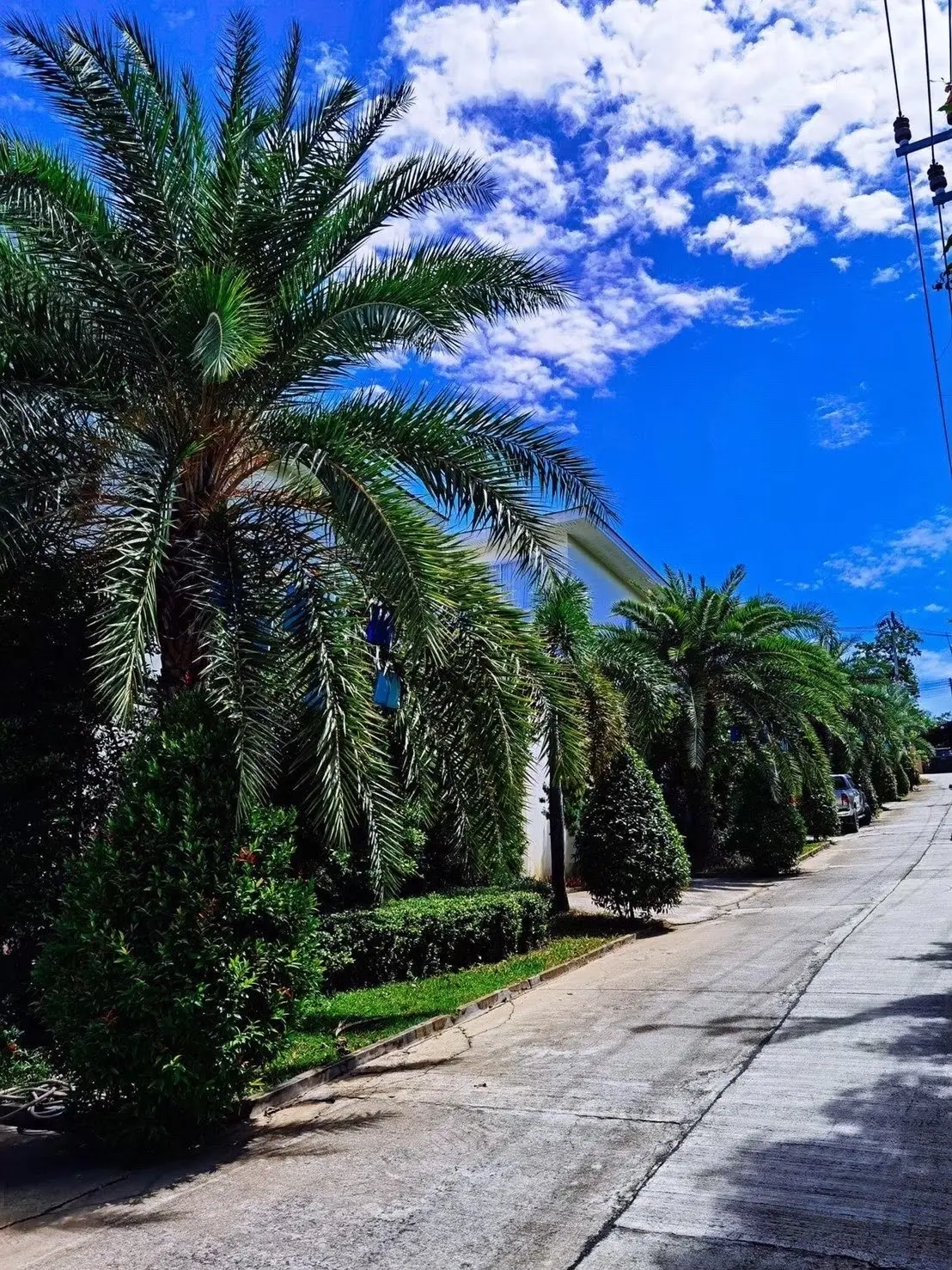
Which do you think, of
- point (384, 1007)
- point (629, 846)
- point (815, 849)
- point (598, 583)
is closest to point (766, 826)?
point (815, 849)

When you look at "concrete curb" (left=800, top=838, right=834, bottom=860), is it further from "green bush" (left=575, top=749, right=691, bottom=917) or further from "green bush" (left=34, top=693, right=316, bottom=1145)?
"green bush" (left=34, top=693, right=316, bottom=1145)

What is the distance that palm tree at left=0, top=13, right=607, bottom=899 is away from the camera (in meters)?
6.15

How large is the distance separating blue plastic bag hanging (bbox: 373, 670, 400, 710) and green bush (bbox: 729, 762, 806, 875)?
52.0 feet

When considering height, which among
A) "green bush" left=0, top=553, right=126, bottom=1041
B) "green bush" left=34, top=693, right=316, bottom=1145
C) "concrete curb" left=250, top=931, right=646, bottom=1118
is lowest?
"concrete curb" left=250, top=931, right=646, bottom=1118

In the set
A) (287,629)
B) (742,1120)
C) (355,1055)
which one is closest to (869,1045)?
(742,1120)

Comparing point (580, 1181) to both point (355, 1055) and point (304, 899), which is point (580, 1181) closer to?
point (304, 899)

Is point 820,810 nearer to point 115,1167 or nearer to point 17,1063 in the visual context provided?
point 17,1063

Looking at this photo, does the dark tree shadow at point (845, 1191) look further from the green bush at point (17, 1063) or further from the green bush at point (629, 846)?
the green bush at point (629, 846)

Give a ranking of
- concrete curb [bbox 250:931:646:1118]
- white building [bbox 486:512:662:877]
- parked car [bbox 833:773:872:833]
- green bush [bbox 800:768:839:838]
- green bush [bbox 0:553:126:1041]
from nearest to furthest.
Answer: concrete curb [bbox 250:931:646:1118] < green bush [bbox 0:553:126:1041] < white building [bbox 486:512:662:877] < green bush [bbox 800:768:839:838] < parked car [bbox 833:773:872:833]

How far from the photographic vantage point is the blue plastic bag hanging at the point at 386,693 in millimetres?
6969

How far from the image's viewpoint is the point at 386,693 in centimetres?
702

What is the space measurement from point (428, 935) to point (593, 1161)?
609 centimetres

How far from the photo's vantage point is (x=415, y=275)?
7277mm

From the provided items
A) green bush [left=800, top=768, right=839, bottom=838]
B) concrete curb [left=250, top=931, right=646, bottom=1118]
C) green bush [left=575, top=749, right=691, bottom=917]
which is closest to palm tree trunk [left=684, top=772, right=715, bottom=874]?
green bush [left=800, top=768, right=839, bottom=838]
